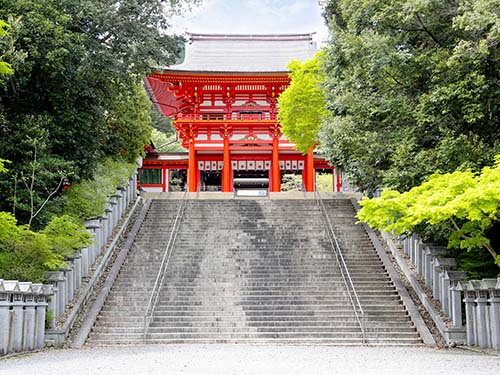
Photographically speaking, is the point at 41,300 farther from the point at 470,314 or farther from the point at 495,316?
the point at 495,316

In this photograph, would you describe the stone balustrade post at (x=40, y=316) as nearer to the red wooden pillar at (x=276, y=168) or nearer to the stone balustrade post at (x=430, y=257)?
the stone balustrade post at (x=430, y=257)

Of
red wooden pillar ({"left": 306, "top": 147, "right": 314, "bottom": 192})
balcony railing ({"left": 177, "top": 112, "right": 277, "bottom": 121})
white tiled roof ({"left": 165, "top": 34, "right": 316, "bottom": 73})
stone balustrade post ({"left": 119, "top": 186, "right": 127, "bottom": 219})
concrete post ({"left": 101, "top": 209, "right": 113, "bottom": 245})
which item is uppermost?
white tiled roof ({"left": 165, "top": 34, "right": 316, "bottom": 73})

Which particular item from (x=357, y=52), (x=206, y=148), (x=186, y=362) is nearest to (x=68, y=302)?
(x=186, y=362)

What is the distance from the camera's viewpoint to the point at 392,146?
1152 centimetres

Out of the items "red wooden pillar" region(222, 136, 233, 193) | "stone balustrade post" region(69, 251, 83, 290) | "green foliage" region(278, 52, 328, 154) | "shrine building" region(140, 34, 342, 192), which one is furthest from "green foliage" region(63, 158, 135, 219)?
"red wooden pillar" region(222, 136, 233, 193)

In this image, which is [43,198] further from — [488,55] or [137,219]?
[488,55]

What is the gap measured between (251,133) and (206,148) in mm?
2168

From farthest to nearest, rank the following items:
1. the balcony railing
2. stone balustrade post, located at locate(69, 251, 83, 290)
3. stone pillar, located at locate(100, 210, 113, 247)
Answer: the balcony railing → stone pillar, located at locate(100, 210, 113, 247) → stone balustrade post, located at locate(69, 251, 83, 290)

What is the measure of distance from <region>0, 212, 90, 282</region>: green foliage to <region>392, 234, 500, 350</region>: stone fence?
7.02m

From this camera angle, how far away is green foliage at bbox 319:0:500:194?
9930 millimetres

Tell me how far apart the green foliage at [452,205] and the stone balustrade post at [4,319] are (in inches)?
222

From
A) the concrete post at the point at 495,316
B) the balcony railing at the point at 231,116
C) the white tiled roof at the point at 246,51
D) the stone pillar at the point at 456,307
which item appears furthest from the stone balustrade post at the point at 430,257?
the white tiled roof at the point at 246,51

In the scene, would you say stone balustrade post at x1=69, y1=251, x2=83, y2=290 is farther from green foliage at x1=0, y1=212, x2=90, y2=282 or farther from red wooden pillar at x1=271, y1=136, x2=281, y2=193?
red wooden pillar at x1=271, y1=136, x2=281, y2=193

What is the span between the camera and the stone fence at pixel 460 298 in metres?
9.36
